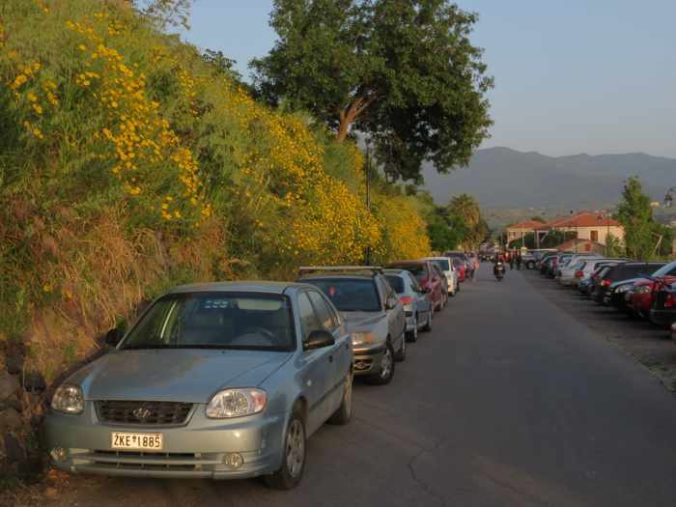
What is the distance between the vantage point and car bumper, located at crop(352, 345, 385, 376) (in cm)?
1103

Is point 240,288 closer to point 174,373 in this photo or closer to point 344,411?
point 174,373

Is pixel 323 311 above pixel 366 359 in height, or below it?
above

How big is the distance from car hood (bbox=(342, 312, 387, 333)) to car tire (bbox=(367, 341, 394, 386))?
13.5 inches

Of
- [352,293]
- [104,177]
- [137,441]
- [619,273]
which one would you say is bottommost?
[137,441]

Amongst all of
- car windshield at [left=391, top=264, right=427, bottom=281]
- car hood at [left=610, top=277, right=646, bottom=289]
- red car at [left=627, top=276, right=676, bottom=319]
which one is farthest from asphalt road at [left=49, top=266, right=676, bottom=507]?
car hood at [left=610, top=277, right=646, bottom=289]

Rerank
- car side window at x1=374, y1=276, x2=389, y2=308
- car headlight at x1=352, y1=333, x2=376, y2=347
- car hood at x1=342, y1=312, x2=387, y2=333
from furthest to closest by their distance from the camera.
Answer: car side window at x1=374, y1=276, x2=389, y2=308 < car hood at x1=342, y1=312, x2=387, y2=333 < car headlight at x1=352, y1=333, x2=376, y2=347

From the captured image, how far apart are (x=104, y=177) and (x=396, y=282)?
328 inches

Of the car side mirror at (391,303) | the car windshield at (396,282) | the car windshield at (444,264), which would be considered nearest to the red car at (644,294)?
the car windshield at (396,282)

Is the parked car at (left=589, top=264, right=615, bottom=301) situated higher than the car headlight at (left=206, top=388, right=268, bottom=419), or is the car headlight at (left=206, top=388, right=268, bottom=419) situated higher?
the car headlight at (left=206, top=388, right=268, bottom=419)

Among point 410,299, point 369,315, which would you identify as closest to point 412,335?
point 410,299

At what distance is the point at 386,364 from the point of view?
11523 millimetres

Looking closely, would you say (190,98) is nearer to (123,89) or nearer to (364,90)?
(123,89)

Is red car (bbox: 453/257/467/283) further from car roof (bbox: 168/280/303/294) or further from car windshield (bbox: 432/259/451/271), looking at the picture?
car roof (bbox: 168/280/303/294)

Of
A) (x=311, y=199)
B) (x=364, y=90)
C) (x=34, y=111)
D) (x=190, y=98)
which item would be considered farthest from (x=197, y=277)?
(x=364, y=90)
